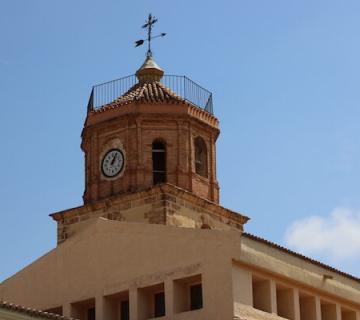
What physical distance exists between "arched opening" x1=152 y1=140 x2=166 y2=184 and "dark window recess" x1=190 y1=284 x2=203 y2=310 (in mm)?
7804

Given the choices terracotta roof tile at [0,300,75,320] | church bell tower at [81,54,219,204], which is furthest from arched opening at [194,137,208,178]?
terracotta roof tile at [0,300,75,320]

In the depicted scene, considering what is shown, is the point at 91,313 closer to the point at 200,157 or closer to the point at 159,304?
the point at 159,304

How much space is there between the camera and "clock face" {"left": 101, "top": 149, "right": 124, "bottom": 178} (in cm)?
3734

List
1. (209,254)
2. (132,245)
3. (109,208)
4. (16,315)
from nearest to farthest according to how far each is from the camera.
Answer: (16,315) → (209,254) → (132,245) → (109,208)

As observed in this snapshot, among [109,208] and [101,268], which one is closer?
[101,268]

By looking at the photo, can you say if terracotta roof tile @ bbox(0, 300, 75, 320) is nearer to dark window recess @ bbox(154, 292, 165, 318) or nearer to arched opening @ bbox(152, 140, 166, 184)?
dark window recess @ bbox(154, 292, 165, 318)

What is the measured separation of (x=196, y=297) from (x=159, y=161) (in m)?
8.72

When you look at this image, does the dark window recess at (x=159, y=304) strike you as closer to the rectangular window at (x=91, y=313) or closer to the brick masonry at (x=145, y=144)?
the rectangular window at (x=91, y=313)

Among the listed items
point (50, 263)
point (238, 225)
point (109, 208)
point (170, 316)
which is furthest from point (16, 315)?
point (238, 225)

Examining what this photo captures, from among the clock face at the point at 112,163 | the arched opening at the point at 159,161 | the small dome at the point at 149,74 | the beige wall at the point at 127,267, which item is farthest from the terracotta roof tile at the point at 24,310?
the small dome at the point at 149,74

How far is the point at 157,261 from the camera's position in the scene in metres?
30.3

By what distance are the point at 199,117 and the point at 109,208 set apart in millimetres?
4568

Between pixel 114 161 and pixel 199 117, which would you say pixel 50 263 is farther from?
pixel 199 117

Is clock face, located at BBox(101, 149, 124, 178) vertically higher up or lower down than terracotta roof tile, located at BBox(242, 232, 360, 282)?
higher up
